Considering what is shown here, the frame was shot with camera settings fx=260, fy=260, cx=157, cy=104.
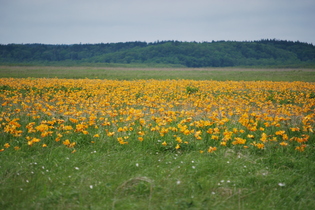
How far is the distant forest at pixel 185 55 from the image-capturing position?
13812 cm

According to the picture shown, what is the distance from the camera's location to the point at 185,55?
14738cm

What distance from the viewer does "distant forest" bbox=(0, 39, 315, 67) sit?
138 meters

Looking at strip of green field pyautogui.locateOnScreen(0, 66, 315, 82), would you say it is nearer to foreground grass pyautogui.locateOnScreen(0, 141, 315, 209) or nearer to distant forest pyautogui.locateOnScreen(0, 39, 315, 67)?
foreground grass pyautogui.locateOnScreen(0, 141, 315, 209)

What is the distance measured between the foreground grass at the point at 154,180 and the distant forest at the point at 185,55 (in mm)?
131024

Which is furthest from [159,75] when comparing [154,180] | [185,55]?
[185,55]

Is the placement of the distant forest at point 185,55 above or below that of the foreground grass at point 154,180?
above

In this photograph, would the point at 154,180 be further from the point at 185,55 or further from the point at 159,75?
the point at 185,55

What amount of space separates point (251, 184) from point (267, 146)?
169 cm

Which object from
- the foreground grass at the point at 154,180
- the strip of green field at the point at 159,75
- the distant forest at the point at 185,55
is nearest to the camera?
the foreground grass at the point at 154,180

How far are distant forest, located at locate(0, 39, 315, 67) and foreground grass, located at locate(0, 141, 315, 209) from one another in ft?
430

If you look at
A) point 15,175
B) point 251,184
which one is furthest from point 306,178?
point 15,175

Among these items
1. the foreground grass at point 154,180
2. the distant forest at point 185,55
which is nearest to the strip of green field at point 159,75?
the foreground grass at point 154,180

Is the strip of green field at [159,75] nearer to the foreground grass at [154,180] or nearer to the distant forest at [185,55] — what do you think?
the foreground grass at [154,180]

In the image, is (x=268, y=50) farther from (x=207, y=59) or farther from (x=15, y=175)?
(x=15, y=175)
